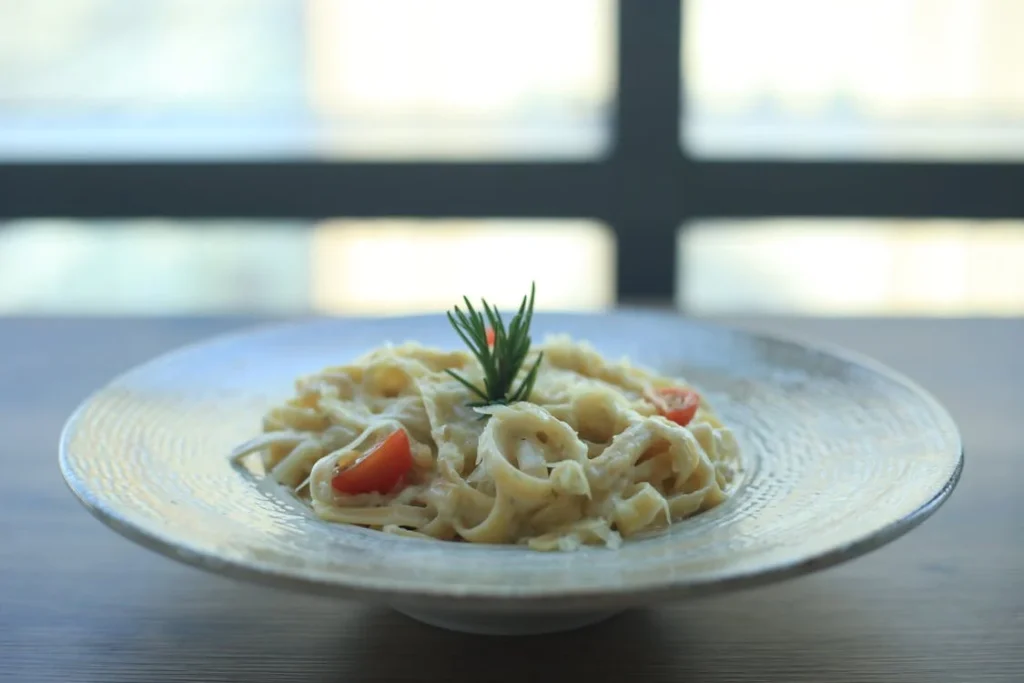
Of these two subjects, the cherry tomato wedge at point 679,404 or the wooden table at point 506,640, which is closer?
the wooden table at point 506,640

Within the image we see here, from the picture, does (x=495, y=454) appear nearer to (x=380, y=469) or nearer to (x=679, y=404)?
(x=380, y=469)

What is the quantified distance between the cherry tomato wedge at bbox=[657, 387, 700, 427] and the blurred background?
197cm

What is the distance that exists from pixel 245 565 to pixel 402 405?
387mm

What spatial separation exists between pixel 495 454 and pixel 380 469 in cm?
12

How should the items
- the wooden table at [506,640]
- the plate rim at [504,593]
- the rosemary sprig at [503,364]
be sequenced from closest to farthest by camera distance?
the plate rim at [504,593]
the wooden table at [506,640]
the rosemary sprig at [503,364]

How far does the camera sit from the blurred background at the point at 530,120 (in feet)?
10.8

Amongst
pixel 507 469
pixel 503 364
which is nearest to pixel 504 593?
pixel 507 469

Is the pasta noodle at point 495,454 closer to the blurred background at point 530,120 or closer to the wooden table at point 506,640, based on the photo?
the wooden table at point 506,640

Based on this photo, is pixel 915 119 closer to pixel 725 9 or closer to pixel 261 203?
pixel 725 9

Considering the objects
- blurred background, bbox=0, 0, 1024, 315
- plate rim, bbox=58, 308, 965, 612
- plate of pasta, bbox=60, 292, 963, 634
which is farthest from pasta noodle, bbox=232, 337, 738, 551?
blurred background, bbox=0, 0, 1024, 315

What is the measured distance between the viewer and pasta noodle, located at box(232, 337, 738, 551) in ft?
3.31

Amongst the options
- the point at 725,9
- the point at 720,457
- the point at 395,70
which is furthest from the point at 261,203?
the point at 720,457

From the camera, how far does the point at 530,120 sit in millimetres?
3488

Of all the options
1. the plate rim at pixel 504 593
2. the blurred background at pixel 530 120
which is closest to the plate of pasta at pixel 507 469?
the plate rim at pixel 504 593
